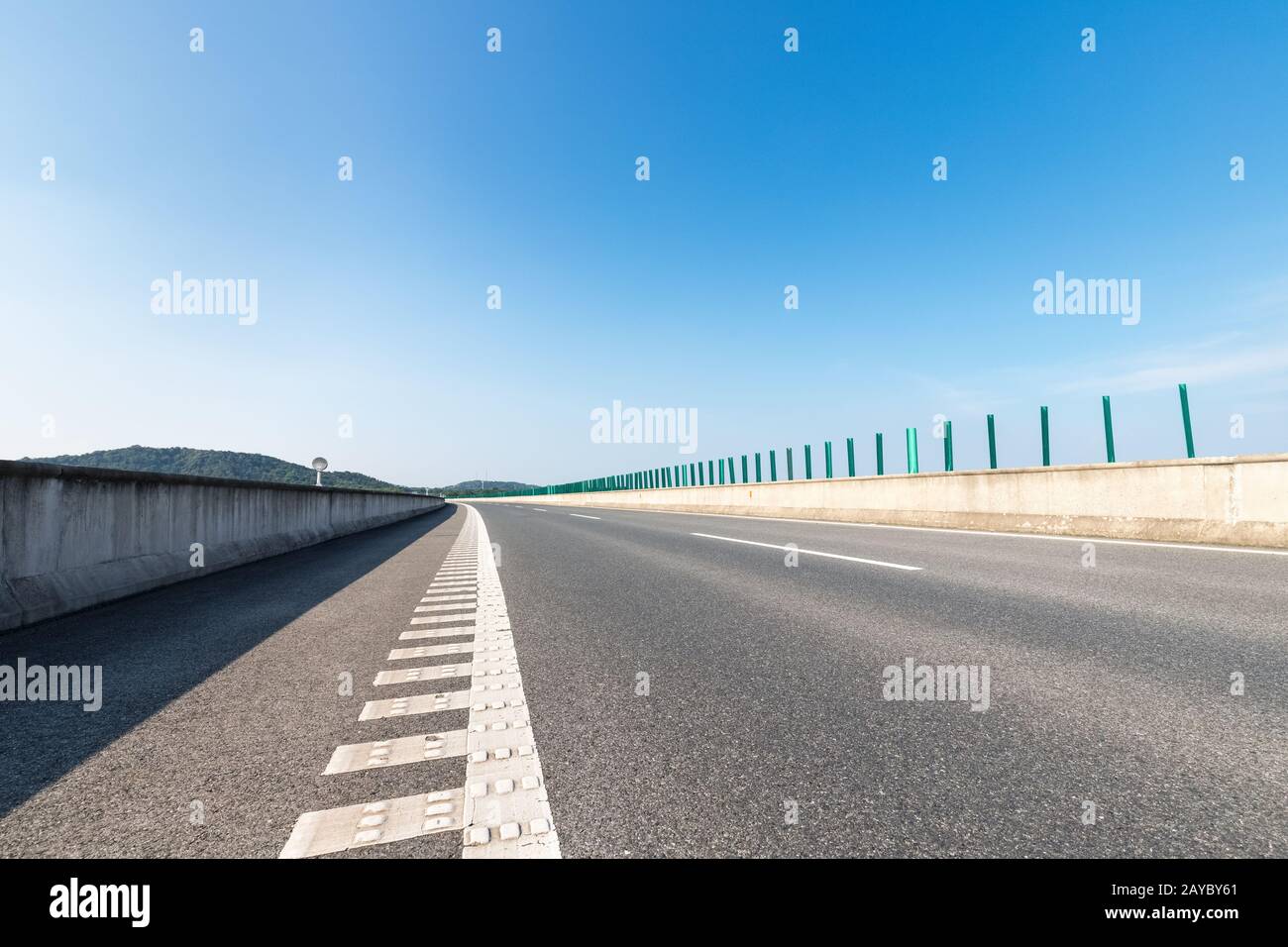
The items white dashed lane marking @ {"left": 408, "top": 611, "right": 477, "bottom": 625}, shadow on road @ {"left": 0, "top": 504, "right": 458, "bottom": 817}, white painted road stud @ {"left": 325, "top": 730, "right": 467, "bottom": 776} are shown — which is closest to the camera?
white painted road stud @ {"left": 325, "top": 730, "right": 467, "bottom": 776}

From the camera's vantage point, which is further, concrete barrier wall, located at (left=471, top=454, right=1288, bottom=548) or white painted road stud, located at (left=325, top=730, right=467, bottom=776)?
concrete barrier wall, located at (left=471, top=454, right=1288, bottom=548)

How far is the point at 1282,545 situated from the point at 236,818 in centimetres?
1112

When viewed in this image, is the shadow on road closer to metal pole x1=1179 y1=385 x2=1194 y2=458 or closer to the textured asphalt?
the textured asphalt

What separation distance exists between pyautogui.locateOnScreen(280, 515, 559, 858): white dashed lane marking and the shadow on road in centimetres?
94

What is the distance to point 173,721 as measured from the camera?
296cm

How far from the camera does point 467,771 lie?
2326 mm

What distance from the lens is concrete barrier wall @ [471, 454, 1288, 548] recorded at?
8359 millimetres

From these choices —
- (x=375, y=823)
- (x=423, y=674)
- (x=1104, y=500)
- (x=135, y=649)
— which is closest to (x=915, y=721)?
(x=375, y=823)

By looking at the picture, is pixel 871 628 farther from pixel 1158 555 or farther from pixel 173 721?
pixel 1158 555

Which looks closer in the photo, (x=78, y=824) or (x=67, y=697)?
(x=78, y=824)

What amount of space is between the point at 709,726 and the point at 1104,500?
34.4 feet

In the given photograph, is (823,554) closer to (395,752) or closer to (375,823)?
(395,752)

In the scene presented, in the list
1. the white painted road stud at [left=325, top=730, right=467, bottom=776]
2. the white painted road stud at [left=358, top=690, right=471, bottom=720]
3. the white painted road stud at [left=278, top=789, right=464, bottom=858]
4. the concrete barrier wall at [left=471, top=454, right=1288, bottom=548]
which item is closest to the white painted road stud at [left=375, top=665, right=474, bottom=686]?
the white painted road stud at [left=358, top=690, right=471, bottom=720]
